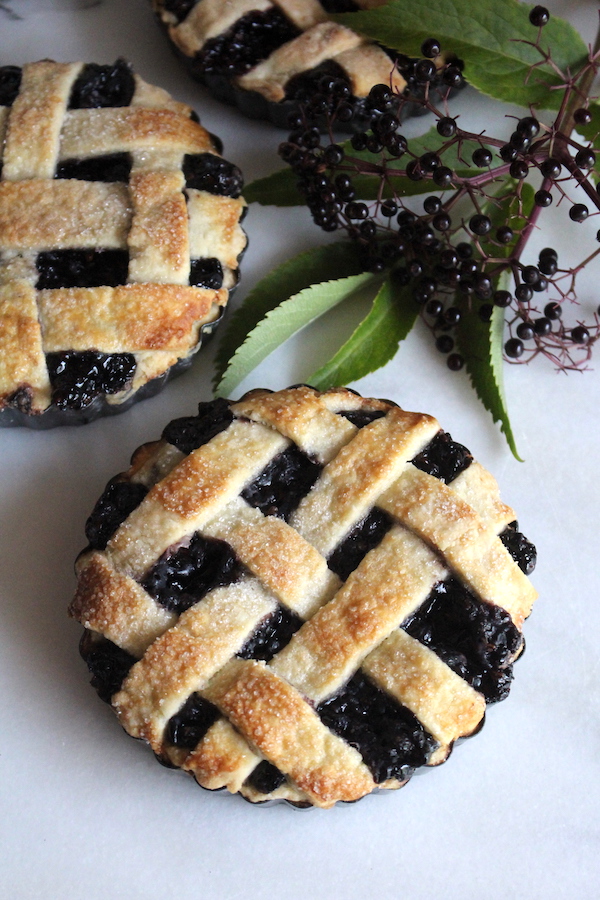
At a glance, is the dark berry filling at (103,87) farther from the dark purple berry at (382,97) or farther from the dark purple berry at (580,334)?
the dark purple berry at (580,334)

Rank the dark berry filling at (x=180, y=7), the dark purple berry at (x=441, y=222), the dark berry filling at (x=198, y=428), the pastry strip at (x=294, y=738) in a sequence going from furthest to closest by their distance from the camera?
the dark berry filling at (x=180, y=7)
the dark purple berry at (x=441, y=222)
the dark berry filling at (x=198, y=428)
the pastry strip at (x=294, y=738)

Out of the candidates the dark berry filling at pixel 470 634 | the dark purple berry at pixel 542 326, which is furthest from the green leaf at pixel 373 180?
the dark berry filling at pixel 470 634

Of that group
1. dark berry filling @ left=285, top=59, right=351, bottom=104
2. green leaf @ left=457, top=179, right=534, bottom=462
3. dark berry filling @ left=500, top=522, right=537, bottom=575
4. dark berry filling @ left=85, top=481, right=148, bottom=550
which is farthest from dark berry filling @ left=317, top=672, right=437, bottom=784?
dark berry filling @ left=285, top=59, right=351, bottom=104

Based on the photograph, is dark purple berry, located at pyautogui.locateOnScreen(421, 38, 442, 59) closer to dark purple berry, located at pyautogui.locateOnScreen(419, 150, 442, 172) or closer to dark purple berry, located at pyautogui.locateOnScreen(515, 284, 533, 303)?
dark purple berry, located at pyautogui.locateOnScreen(419, 150, 442, 172)

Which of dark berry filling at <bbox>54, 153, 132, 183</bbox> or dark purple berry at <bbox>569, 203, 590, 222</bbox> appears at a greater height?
dark purple berry at <bbox>569, 203, 590, 222</bbox>

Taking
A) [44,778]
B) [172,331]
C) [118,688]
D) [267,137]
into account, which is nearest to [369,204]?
[267,137]

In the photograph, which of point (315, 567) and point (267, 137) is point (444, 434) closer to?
point (315, 567)

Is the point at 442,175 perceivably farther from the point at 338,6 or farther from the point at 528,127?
the point at 338,6
